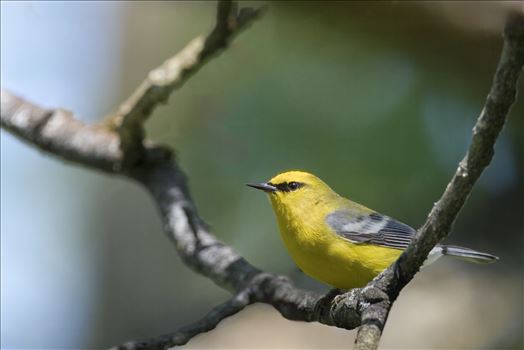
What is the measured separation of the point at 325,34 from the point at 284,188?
193cm

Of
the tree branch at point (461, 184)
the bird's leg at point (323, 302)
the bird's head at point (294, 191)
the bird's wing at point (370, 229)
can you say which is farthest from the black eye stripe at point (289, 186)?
the tree branch at point (461, 184)

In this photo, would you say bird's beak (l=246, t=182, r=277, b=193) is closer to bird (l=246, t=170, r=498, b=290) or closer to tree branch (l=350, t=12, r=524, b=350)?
bird (l=246, t=170, r=498, b=290)

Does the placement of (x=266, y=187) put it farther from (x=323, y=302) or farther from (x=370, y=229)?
(x=323, y=302)

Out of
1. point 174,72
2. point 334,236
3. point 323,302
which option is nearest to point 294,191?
point 334,236

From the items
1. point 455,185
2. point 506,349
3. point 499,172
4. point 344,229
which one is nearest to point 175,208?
point 344,229

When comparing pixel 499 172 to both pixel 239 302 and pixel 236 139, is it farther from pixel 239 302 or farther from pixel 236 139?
pixel 239 302

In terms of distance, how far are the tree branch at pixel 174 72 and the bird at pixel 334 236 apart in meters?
0.73

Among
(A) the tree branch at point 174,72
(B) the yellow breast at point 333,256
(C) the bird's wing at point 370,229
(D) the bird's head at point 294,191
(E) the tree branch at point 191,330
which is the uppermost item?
(A) the tree branch at point 174,72

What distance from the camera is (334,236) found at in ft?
12.5

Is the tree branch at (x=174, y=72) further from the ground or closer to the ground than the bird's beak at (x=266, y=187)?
further from the ground

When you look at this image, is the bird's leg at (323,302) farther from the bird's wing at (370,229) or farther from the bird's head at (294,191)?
the bird's head at (294,191)

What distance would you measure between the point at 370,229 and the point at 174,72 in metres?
1.36

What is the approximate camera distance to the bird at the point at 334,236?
11.9 feet

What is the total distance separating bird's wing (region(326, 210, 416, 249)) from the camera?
3.80 meters
